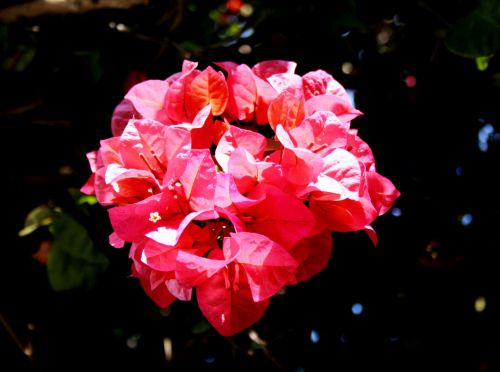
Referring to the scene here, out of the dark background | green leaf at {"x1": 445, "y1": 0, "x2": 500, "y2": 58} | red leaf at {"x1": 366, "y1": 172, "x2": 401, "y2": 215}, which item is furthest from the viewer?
the dark background

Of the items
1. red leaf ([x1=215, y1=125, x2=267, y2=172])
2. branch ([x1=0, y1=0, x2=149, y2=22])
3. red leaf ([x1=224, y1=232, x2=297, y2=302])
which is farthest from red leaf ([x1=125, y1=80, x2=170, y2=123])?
branch ([x1=0, y1=0, x2=149, y2=22])

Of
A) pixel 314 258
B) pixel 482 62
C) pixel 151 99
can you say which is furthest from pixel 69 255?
pixel 482 62

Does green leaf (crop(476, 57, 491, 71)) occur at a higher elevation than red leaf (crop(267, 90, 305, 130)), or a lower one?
lower

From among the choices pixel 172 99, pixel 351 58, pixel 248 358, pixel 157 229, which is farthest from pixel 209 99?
pixel 248 358

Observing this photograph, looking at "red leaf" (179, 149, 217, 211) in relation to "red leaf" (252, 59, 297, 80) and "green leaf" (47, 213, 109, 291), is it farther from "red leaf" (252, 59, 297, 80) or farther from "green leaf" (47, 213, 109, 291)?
"green leaf" (47, 213, 109, 291)

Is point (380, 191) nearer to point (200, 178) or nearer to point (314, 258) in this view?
point (314, 258)

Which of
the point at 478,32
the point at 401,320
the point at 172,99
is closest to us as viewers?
the point at 172,99

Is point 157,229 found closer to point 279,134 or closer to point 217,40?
point 279,134
